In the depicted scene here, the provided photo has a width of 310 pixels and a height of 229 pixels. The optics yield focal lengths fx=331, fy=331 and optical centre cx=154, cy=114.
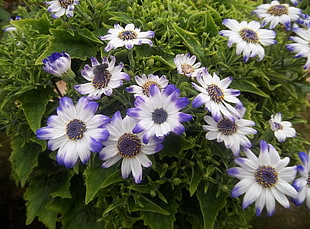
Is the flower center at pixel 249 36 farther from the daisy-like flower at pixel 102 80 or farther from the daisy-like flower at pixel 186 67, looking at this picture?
the daisy-like flower at pixel 102 80

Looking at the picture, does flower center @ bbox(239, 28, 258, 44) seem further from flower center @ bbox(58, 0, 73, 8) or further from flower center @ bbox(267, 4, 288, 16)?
flower center @ bbox(58, 0, 73, 8)

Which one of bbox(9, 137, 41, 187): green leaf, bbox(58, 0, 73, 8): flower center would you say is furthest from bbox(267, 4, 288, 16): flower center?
bbox(9, 137, 41, 187): green leaf

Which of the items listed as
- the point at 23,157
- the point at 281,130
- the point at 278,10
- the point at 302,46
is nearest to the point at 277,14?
the point at 278,10

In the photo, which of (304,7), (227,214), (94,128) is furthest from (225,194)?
(304,7)

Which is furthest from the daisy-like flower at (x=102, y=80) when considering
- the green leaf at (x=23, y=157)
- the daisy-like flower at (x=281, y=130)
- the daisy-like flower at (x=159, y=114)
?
the daisy-like flower at (x=281, y=130)

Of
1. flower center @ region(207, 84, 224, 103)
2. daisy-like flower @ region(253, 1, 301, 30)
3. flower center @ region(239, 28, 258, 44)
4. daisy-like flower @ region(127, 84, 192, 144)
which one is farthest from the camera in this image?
daisy-like flower @ region(253, 1, 301, 30)
